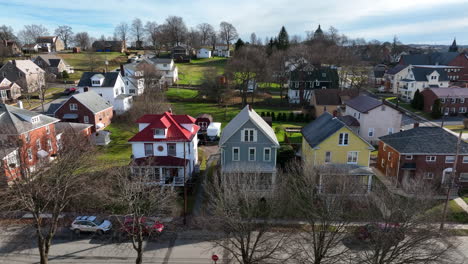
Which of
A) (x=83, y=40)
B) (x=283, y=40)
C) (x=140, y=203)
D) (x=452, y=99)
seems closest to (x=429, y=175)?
(x=140, y=203)

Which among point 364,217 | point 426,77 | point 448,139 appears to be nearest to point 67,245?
point 364,217

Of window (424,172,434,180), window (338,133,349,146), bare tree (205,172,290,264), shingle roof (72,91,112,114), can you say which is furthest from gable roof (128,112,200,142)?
window (424,172,434,180)

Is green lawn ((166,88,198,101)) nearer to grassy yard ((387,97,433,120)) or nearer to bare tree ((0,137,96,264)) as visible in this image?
bare tree ((0,137,96,264))

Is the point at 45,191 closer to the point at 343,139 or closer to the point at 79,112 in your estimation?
the point at 343,139

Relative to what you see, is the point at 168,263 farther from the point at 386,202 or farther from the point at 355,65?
the point at 355,65

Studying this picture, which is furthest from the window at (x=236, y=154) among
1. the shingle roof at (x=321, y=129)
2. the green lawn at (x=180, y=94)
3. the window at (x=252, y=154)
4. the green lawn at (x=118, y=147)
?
the green lawn at (x=180, y=94)

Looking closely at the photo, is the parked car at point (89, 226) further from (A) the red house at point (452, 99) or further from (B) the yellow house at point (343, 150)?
(A) the red house at point (452, 99)
